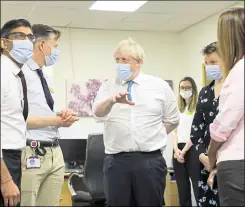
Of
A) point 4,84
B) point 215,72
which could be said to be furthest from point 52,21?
point 4,84

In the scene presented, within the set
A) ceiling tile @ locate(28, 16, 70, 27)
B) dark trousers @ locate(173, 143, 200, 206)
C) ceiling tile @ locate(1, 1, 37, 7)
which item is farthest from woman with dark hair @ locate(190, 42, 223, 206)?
ceiling tile @ locate(28, 16, 70, 27)

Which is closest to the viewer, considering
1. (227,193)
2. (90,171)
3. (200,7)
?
(227,193)

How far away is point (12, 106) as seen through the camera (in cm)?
198

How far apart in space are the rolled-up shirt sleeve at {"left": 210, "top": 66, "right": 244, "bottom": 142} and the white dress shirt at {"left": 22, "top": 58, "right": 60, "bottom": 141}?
1.16 m

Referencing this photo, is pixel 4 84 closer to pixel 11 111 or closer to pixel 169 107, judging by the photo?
pixel 11 111

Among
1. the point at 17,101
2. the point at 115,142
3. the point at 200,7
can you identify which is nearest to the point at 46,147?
the point at 115,142

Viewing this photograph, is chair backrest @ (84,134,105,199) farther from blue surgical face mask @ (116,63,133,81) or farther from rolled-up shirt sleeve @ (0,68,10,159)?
rolled-up shirt sleeve @ (0,68,10,159)

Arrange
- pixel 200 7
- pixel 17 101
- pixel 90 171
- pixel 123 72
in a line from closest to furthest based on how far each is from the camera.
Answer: pixel 17 101 < pixel 123 72 < pixel 90 171 < pixel 200 7

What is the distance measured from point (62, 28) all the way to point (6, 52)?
4.45 m

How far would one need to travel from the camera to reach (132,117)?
8.89ft

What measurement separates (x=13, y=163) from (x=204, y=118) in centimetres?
133

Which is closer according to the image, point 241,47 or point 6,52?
point 241,47

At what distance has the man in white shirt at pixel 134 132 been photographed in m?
2.64

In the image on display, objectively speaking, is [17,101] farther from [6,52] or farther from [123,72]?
[123,72]
